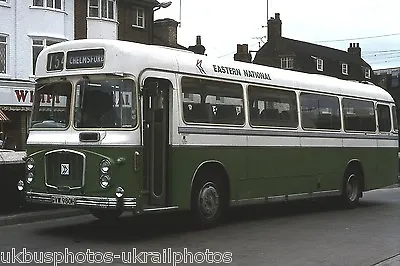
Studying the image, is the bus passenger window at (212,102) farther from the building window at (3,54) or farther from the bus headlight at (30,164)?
the building window at (3,54)

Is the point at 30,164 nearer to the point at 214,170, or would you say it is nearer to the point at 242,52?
the point at 214,170

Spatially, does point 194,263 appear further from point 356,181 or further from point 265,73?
point 356,181

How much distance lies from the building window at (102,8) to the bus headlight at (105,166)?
24.2 metres

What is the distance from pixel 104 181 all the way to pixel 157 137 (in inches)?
50.9

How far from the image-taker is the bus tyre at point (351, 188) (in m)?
15.9

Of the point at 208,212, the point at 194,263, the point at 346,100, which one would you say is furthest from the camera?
the point at 346,100

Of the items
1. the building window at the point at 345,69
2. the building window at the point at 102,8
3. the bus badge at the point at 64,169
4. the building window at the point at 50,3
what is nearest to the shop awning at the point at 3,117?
the building window at the point at 50,3

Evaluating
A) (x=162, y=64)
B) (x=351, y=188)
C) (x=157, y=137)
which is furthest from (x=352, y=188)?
(x=162, y=64)

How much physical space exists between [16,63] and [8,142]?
373cm

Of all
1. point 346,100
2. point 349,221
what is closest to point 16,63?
point 346,100

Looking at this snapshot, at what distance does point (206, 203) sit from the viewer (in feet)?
37.4

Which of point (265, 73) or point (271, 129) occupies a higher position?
point (265, 73)

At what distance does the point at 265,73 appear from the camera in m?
13.1

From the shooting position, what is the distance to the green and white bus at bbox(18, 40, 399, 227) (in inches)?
392
